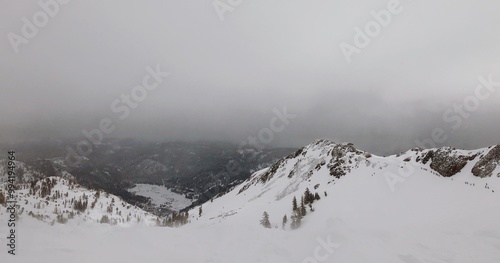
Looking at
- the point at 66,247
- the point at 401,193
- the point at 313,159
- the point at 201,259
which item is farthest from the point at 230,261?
the point at 313,159

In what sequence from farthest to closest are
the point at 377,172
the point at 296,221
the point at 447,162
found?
the point at 447,162 → the point at 377,172 → the point at 296,221

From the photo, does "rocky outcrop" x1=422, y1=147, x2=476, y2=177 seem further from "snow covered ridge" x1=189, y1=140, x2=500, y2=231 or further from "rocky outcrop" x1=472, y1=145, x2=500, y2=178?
"rocky outcrop" x1=472, y1=145, x2=500, y2=178

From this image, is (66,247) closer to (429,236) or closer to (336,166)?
(429,236)

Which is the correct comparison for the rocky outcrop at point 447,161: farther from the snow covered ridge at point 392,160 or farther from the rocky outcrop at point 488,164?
the rocky outcrop at point 488,164

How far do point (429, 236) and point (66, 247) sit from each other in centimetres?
2811

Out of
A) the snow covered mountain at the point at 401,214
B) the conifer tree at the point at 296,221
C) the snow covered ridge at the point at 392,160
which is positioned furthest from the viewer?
the snow covered ridge at the point at 392,160

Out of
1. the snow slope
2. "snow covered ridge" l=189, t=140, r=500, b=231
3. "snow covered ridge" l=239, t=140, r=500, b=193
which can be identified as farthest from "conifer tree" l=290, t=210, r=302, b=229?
"snow covered ridge" l=239, t=140, r=500, b=193

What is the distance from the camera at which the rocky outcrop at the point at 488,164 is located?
150 feet

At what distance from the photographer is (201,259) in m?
17.9

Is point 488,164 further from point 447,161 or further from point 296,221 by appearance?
point 296,221

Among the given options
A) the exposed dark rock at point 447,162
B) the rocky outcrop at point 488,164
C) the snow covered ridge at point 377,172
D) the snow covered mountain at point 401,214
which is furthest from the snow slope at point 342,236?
the exposed dark rock at point 447,162

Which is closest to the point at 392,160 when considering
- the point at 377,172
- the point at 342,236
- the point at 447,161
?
the point at 447,161

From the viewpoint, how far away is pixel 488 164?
47125mm

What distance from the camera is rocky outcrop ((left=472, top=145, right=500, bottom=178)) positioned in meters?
45.8
